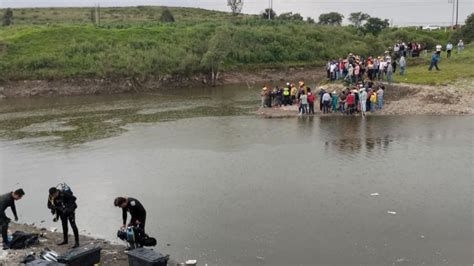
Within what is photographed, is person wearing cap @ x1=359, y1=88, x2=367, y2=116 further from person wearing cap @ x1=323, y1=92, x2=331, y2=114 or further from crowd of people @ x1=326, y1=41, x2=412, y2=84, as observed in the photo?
crowd of people @ x1=326, y1=41, x2=412, y2=84

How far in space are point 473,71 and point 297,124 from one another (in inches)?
608

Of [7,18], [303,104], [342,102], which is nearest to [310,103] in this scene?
[303,104]

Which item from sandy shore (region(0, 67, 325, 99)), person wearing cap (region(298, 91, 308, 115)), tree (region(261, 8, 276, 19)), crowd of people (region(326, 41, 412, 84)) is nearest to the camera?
person wearing cap (region(298, 91, 308, 115))

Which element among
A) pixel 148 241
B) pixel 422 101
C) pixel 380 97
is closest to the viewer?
pixel 148 241

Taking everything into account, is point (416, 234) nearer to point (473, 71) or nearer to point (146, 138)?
point (146, 138)

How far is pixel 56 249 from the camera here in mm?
12672

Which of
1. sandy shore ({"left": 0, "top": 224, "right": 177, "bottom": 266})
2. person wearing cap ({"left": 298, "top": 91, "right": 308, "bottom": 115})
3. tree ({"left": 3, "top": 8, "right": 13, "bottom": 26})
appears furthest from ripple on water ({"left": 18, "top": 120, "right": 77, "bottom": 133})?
tree ({"left": 3, "top": 8, "right": 13, "bottom": 26})

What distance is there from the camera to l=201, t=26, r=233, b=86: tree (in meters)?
55.6

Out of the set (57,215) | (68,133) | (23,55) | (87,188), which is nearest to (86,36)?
(23,55)

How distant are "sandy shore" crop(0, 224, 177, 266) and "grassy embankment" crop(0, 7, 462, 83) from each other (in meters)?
34.1

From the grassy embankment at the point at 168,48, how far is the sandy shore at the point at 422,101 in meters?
9.58

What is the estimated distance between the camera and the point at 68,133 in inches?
1119

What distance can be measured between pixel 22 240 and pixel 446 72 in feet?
102

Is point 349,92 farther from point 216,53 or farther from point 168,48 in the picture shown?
point 168,48
